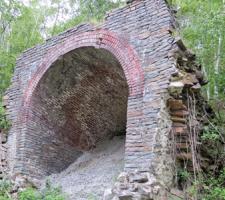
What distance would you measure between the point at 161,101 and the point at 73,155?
393 cm

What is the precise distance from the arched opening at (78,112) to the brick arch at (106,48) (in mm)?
120

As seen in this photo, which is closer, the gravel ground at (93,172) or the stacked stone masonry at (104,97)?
the stacked stone masonry at (104,97)

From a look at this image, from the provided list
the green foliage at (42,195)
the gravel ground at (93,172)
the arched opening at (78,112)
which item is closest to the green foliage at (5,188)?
the green foliage at (42,195)

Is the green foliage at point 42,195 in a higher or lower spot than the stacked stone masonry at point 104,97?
lower

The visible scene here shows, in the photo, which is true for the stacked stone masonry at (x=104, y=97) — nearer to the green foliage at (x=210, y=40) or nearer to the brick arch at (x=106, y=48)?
the brick arch at (x=106, y=48)

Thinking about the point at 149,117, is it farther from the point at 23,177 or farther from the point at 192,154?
the point at 23,177

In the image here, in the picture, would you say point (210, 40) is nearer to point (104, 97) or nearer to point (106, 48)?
point (104, 97)

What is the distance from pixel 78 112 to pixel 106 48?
7.71 feet

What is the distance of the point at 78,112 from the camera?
9.02 metres

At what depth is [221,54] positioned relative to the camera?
1010 centimetres

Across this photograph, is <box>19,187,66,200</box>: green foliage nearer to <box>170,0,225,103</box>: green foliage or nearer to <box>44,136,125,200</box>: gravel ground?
<box>44,136,125,200</box>: gravel ground

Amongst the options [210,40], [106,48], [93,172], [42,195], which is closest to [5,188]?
[42,195]

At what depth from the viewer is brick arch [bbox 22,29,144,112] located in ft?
21.4

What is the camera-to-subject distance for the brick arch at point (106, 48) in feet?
21.4
